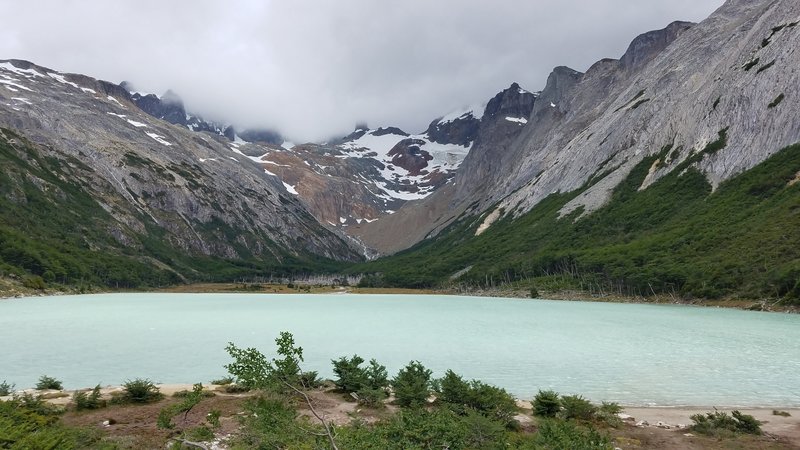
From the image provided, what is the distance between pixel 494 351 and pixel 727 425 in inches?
839

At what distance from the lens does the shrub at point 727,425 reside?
17.5 meters

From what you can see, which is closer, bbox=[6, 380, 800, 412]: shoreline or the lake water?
bbox=[6, 380, 800, 412]: shoreline

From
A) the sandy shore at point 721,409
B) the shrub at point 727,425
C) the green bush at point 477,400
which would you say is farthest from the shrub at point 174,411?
the shrub at point 727,425

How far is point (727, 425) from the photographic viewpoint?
58.9 ft

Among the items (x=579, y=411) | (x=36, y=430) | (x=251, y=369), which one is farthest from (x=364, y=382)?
(x=251, y=369)

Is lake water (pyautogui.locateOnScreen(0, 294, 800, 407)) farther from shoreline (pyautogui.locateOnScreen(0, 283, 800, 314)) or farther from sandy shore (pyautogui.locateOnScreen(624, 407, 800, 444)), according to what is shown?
shoreline (pyautogui.locateOnScreen(0, 283, 800, 314))

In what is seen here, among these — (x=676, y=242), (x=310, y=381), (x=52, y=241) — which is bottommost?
(x=310, y=381)

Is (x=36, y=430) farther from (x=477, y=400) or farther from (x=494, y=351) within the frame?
(x=494, y=351)

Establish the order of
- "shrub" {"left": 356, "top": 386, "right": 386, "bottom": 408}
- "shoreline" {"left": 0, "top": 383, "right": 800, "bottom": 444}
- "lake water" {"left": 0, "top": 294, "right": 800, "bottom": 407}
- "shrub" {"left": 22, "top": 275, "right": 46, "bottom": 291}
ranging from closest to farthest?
"shoreline" {"left": 0, "top": 383, "right": 800, "bottom": 444} < "shrub" {"left": 356, "top": 386, "right": 386, "bottom": 408} < "lake water" {"left": 0, "top": 294, "right": 800, "bottom": 407} < "shrub" {"left": 22, "top": 275, "right": 46, "bottom": 291}

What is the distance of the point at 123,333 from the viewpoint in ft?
155

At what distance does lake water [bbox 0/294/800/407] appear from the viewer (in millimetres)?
27109

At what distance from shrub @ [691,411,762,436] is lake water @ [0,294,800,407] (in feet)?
17.8

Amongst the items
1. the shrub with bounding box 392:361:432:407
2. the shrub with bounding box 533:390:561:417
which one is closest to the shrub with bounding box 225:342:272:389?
the shrub with bounding box 392:361:432:407

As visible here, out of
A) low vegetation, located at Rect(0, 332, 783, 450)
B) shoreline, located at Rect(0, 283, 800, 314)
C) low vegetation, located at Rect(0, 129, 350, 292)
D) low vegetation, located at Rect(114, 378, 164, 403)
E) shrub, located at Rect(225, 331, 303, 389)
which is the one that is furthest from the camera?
low vegetation, located at Rect(0, 129, 350, 292)
